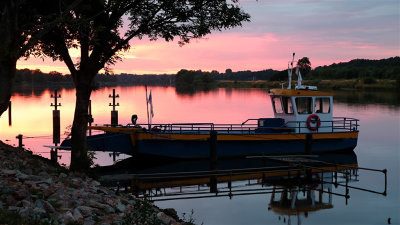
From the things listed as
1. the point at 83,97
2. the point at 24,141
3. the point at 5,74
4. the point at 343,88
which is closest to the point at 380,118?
the point at 24,141

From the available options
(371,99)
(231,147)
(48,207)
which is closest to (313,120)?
(231,147)

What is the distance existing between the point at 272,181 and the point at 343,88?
143 meters

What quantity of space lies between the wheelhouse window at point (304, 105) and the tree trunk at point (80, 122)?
1493cm

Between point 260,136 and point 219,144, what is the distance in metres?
2.65

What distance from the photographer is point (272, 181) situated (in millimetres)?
23312

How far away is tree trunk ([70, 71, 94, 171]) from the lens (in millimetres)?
17234

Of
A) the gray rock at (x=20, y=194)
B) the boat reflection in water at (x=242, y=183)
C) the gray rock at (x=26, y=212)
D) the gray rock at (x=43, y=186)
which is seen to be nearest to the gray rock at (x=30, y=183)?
the gray rock at (x=43, y=186)

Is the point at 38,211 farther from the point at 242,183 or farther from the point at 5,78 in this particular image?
the point at 242,183

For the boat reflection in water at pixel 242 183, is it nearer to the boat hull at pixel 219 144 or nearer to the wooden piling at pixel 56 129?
the boat hull at pixel 219 144

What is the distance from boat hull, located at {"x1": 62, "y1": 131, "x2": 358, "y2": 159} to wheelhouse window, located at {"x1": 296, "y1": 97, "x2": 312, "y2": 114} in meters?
1.56

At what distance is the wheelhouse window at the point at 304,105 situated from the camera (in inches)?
1101

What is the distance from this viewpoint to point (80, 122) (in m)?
17.4

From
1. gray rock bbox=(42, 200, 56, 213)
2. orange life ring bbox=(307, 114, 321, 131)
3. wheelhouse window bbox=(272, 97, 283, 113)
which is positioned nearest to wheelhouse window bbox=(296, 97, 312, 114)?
orange life ring bbox=(307, 114, 321, 131)

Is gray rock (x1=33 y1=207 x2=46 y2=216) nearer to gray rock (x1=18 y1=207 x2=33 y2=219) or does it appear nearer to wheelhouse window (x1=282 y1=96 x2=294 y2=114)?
gray rock (x1=18 y1=207 x2=33 y2=219)
